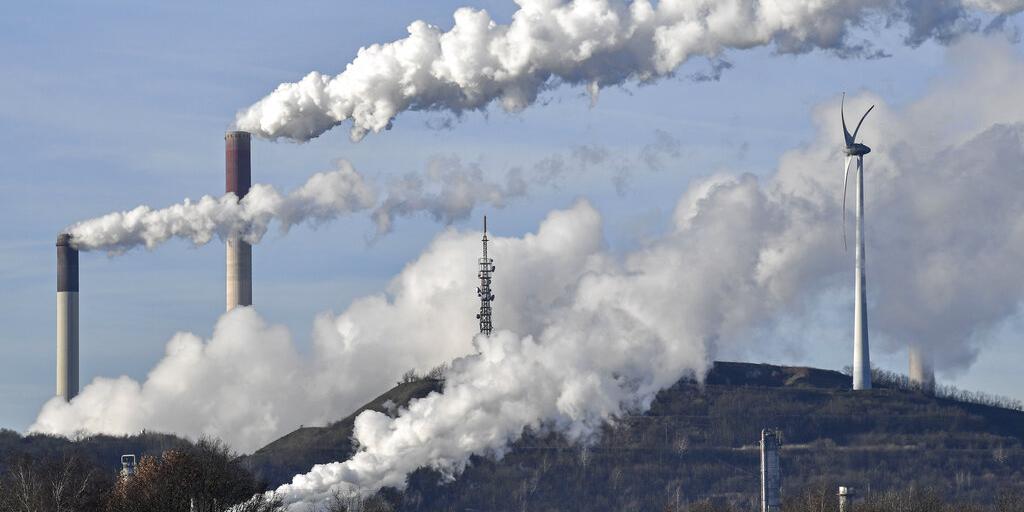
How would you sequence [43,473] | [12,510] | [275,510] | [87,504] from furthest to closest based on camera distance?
[43,473], [275,510], [87,504], [12,510]

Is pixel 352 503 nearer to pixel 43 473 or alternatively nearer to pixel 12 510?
pixel 43 473

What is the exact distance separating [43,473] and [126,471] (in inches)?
284

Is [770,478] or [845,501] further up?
[770,478]

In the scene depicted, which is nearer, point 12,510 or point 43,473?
point 12,510

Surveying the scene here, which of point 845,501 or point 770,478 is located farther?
point 770,478

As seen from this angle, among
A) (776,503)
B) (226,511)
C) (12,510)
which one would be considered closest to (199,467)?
(226,511)

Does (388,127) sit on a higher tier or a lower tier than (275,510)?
higher

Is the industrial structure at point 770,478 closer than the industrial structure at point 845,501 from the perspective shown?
No

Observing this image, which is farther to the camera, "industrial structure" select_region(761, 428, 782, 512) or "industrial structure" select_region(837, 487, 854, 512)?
"industrial structure" select_region(761, 428, 782, 512)

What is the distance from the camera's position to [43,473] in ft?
543

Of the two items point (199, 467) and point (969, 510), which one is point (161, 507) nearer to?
point (199, 467)

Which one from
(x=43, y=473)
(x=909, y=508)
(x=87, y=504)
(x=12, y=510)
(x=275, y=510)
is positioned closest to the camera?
(x=12, y=510)

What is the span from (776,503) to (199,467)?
7406 centimetres

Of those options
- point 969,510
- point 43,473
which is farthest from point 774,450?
point 43,473
